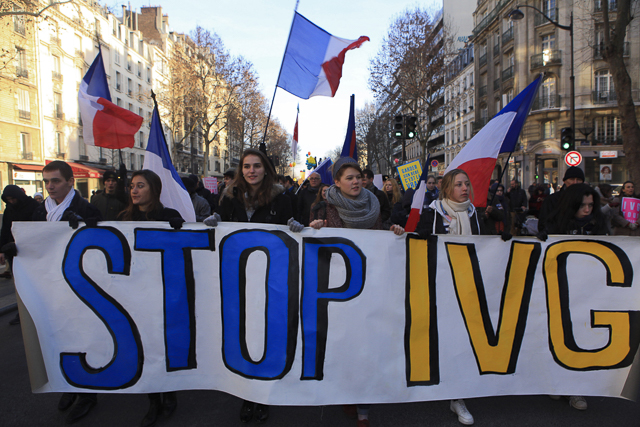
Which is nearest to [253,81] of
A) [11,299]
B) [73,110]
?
[73,110]

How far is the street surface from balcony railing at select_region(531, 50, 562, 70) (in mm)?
33577

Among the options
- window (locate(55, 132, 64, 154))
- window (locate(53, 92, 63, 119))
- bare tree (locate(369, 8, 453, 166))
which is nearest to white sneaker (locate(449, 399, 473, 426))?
bare tree (locate(369, 8, 453, 166))

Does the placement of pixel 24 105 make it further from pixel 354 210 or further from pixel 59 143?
pixel 354 210

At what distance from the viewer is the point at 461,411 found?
2830 mm

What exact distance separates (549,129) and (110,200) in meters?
33.6

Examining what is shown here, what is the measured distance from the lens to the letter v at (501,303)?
290 centimetres

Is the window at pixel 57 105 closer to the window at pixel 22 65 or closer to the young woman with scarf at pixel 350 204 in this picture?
the window at pixel 22 65

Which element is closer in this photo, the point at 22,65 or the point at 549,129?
the point at 22,65

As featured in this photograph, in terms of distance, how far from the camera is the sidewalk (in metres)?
5.62

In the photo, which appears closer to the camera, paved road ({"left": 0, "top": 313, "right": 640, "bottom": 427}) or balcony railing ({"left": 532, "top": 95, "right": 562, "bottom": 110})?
paved road ({"left": 0, "top": 313, "right": 640, "bottom": 427})

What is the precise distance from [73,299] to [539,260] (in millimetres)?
3249

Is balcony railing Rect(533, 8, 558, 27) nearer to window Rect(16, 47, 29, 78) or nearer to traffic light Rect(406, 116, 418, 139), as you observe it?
traffic light Rect(406, 116, 418, 139)

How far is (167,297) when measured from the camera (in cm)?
290

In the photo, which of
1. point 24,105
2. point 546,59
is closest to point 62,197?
point 24,105
